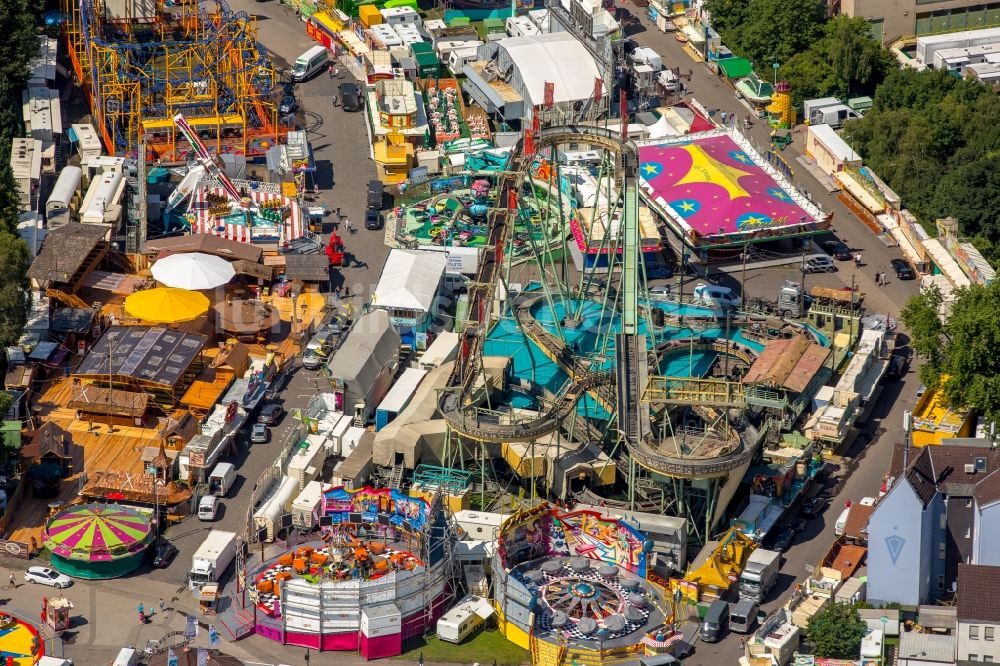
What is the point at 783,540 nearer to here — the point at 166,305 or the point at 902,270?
the point at 902,270

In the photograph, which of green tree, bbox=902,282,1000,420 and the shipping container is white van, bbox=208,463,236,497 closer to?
the shipping container

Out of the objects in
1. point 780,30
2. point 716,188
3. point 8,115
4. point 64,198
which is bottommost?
point 64,198

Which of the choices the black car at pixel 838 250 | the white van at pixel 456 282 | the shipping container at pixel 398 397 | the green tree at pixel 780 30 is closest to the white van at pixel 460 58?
the green tree at pixel 780 30

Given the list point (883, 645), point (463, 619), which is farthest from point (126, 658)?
point (883, 645)

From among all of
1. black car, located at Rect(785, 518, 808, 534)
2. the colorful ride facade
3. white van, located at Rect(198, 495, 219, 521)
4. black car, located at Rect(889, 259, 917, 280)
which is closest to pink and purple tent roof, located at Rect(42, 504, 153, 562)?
white van, located at Rect(198, 495, 219, 521)

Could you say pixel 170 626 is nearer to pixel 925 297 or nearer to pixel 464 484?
pixel 464 484

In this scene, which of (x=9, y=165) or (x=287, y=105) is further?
(x=287, y=105)

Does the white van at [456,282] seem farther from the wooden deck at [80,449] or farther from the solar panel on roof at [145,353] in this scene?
the wooden deck at [80,449]

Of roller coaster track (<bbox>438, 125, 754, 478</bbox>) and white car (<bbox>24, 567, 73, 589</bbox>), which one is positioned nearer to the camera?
white car (<bbox>24, 567, 73, 589</bbox>)
